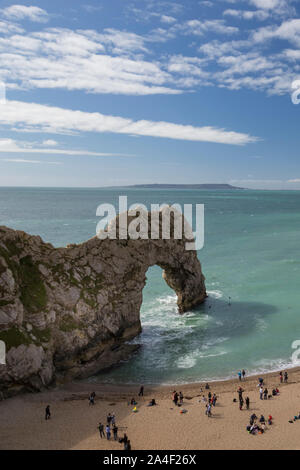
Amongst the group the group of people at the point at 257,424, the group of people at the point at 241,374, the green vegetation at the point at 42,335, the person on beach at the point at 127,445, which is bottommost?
the person on beach at the point at 127,445

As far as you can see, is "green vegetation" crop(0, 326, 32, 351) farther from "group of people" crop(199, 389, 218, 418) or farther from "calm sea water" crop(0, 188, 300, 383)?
"group of people" crop(199, 389, 218, 418)

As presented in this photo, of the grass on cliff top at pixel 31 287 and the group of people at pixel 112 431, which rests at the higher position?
the grass on cliff top at pixel 31 287

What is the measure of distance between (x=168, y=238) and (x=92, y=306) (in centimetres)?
1456

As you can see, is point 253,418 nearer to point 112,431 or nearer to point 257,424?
point 257,424

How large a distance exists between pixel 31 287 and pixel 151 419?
1604 centimetres

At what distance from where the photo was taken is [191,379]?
1368 inches

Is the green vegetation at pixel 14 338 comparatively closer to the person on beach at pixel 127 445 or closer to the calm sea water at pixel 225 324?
the calm sea water at pixel 225 324

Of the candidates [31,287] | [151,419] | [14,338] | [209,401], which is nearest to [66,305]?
[31,287]

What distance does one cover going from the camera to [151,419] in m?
28.3

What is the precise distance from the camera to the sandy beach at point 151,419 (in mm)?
25375

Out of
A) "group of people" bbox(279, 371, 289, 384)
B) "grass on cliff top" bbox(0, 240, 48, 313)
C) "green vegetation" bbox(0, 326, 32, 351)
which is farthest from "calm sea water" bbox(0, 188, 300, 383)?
"grass on cliff top" bbox(0, 240, 48, 313)

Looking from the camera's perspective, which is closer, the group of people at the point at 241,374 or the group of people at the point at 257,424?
the group of people at the point at 257,424

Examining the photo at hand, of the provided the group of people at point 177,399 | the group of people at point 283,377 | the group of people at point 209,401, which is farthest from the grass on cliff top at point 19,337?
the group of people at point 283,377
